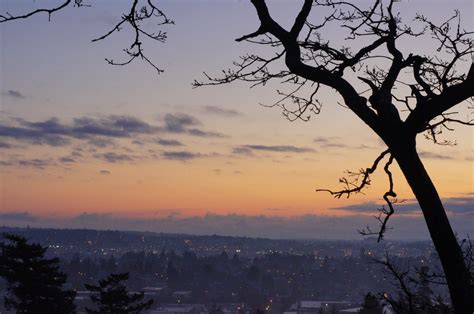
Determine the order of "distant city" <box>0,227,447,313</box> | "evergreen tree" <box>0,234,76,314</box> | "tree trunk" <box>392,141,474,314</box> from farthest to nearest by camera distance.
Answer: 1. "distant city" <box>0,227,447,313</box>
2. "evergreen tree" <box>0,234,76,314</box>
3. "tree trunk" <box>392,141,474,314</box>

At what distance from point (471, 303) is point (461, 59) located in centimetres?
158

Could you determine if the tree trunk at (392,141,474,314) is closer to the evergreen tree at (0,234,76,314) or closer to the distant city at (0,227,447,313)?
the evergreen tree at (0,234,76,314)

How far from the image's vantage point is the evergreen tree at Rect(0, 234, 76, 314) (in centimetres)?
2223

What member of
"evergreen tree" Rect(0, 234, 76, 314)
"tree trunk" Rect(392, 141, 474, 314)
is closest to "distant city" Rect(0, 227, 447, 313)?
"evergreen tree" Rect(0, 234, 76, 314)

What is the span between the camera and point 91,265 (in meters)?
135

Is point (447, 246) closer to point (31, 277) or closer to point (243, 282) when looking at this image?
point (31, 277)

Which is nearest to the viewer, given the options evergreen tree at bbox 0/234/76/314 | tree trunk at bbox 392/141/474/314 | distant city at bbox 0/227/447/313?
tree trunk at bbox 392/141/474/314

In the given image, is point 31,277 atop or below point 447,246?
below

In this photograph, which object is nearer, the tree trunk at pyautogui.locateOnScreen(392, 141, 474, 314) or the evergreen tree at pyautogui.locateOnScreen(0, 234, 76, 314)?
the tree trunk at pyautogui.locateOnScreen(392, 141, 474, 314)

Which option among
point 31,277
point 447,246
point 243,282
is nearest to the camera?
point 447,246

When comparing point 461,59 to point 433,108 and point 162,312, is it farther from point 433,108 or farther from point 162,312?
point 162,312

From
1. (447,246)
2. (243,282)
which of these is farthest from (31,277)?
(243,282)

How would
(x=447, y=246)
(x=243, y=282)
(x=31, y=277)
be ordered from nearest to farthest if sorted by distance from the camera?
1. (x=447, y=246)
2. (x=31, y=277)
3. (x=243, y=282)

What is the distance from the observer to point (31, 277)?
73.0 ft
